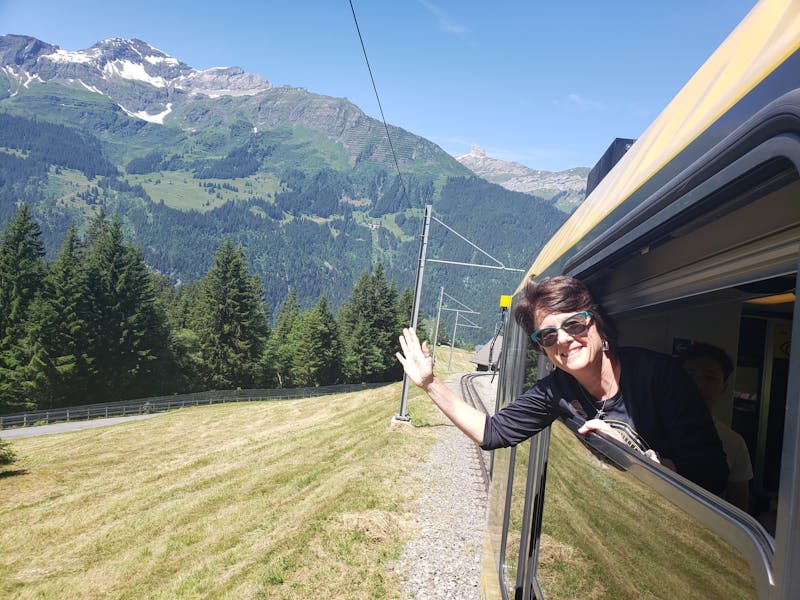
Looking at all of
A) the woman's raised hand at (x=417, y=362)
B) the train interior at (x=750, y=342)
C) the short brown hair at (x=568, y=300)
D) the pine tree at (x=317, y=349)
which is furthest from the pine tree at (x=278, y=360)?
the train interior at (x=750, y=342)

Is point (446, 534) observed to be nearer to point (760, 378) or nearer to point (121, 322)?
point (760, 378)

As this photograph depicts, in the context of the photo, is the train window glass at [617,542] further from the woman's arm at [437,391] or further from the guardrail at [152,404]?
the guardrail at [152,404]

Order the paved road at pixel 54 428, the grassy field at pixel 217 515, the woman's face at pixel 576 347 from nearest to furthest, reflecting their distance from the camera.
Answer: the woman's face at pixel 576 347 → the grassy field at pixel 217 515 → the paved road at pixel 54 428

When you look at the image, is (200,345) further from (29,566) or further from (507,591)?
(507,591)

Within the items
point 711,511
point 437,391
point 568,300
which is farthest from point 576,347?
point 711,511

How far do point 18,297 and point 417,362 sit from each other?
54340 mm

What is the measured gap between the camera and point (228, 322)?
62.3m

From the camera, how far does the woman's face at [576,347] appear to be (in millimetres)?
2223

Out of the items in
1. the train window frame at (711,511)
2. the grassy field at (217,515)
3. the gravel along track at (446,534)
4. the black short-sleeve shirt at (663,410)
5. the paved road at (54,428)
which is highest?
the black short-sleeve shirt at (663,410)

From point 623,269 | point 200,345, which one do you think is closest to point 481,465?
point 623,269

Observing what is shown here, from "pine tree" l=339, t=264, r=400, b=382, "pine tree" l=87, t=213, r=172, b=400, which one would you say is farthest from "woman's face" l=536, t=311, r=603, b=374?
"pine tree" l=339, t=264, r=400, b=382

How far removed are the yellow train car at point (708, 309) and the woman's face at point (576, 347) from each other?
11cm

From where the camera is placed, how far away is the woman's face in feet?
7.29

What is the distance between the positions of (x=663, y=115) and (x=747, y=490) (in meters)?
1.25
